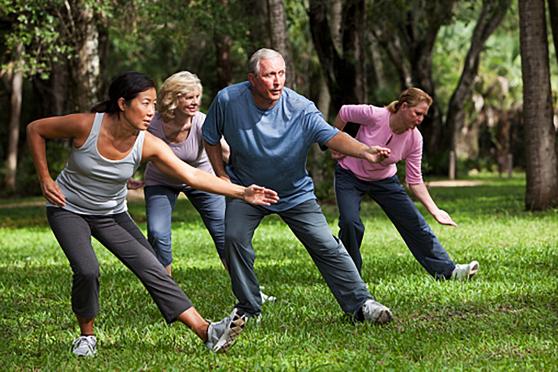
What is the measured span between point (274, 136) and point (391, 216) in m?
2.59

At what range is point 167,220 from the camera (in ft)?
31.6

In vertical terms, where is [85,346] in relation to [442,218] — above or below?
below

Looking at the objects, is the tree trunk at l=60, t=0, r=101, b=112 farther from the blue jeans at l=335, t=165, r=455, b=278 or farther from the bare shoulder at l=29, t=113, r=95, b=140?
the bare shoulder at l=29, t=113, r=95, b=140

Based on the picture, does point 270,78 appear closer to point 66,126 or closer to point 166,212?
point 66,126

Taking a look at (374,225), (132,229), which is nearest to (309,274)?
(132,229)

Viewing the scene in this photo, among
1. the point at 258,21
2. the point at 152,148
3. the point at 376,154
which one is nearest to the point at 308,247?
the point at 376,154

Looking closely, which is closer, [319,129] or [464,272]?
[319,129]

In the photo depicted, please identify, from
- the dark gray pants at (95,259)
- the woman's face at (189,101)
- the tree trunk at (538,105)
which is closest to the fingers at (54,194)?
the dark gray pants at (95,259)

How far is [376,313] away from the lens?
7.91 metres

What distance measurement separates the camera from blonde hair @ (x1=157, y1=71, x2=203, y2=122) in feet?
29.1

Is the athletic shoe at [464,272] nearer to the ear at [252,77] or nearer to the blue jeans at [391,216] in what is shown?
the blue jeans at [391,216]

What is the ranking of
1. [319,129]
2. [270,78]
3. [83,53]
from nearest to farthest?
1. [270,78]
2. [319,129]
3. [83,53]

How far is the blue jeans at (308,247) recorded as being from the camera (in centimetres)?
800

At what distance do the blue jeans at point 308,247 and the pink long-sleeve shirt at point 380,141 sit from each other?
1.52 m
